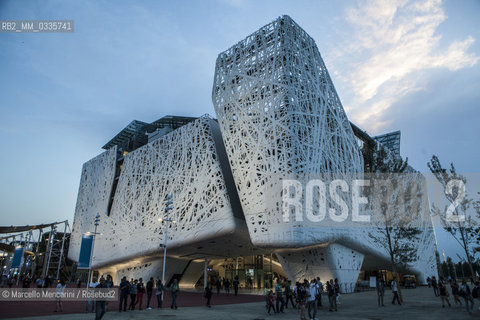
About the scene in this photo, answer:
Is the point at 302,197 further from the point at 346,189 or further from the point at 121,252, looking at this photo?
the point at 121,252

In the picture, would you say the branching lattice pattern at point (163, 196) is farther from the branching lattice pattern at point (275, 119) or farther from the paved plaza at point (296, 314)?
the paved plaza at point (296, 314)

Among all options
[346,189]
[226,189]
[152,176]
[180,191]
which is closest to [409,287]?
[346,189]

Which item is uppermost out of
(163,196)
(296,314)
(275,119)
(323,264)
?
(275,119)

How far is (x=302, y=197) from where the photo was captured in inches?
866

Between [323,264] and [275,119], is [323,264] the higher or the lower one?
the lower one

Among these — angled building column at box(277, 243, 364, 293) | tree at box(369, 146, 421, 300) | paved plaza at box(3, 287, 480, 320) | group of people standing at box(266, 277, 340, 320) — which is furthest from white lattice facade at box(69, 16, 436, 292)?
paved plaza at box(3, 287, 480, 320)

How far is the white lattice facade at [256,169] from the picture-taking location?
23.1m

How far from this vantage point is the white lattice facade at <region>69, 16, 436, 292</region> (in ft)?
75.7

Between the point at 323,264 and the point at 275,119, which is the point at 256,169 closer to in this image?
the point at 275,119

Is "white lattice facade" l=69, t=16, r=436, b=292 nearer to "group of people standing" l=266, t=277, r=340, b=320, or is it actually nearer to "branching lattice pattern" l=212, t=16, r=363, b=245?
"branching lattice pattern" l=212, t=16, r=363, b=245

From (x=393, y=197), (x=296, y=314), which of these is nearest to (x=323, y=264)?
(x=393, y=197)

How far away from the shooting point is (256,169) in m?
24.4

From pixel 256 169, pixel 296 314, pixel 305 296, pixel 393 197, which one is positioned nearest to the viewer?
pixel 305 296

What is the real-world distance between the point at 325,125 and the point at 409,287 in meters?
24.5
